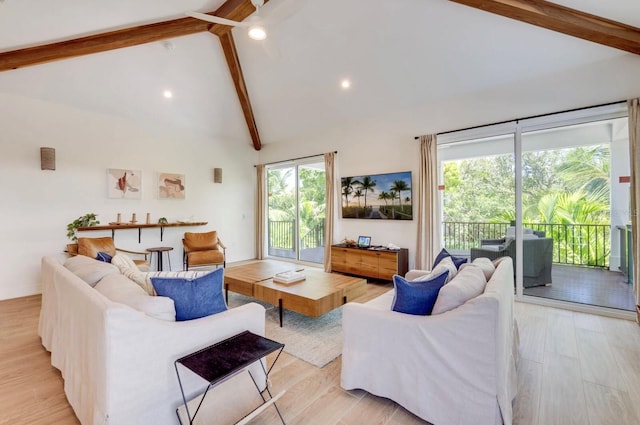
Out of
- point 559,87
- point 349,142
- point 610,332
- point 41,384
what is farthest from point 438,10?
point 41,384

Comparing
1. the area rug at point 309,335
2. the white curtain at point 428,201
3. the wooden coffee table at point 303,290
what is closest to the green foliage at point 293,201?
the white curtain at point 428,201

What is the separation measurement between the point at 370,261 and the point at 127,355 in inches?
160

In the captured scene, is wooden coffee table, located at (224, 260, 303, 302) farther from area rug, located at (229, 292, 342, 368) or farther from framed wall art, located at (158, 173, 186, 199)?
framed wall art, located at (158, 173, 186, 199)

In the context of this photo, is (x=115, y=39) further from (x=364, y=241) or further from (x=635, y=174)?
(x=635, y=174)

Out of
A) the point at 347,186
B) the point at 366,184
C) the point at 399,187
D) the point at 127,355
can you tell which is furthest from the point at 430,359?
the point at 347,186

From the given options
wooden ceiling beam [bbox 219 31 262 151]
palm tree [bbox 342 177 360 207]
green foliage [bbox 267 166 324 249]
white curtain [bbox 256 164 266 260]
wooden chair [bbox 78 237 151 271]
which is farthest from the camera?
white curtain [bbox 256 164 266 260]

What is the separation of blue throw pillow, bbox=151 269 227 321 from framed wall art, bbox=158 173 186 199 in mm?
4584

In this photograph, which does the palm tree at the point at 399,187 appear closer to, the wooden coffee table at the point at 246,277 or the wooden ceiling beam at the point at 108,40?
the wooden coffee table at the point at 246,277

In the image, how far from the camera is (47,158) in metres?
4.45

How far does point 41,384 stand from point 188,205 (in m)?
4.35

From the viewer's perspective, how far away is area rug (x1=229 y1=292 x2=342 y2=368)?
2.64 metres

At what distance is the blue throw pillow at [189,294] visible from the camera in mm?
1801

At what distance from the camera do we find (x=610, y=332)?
3047 mm

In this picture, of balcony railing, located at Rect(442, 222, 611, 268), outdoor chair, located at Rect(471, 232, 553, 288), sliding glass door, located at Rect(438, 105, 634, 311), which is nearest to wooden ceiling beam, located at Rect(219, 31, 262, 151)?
sliding glass door, located at Rect(438, 105, 634, 311)
